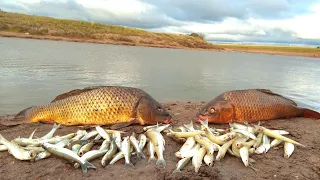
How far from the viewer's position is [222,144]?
15.9 ft

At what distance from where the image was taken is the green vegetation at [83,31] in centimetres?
4584

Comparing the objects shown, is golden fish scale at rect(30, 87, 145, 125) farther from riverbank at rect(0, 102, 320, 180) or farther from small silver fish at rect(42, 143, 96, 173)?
small silver fish at rect(42, 143, 96, 173)

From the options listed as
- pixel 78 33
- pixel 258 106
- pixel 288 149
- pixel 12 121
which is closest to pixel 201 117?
pixel 258 106

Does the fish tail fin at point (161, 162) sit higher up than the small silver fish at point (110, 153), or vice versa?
the small silver fish at point (110, 153)

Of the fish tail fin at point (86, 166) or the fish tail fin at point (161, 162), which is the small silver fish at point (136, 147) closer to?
the fish tail fin at point (161, 162)

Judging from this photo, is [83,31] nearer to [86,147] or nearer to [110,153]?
[86,147]

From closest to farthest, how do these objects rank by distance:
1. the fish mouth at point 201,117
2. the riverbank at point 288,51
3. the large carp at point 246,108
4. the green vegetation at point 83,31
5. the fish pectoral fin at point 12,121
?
the fish pectoral fin at point 12,121 → the fish mouth at point 201,117 → the large carp at point 246,108 → the green vegetation at point 83,31 → the riverbank at point 288,51

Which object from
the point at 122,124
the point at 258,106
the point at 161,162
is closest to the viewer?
the point at 161,162

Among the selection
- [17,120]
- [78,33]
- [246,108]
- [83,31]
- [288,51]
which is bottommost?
[288,51]

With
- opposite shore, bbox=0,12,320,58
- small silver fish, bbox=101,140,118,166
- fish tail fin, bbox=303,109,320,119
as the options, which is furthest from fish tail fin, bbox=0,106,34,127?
opposite shore, bbox=0,12,320,58

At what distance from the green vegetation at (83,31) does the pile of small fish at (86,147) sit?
4368 centimetres

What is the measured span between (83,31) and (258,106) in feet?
164

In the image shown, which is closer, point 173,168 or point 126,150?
point 173,168

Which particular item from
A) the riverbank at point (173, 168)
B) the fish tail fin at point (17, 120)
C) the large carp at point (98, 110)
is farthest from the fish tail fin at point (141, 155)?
the fish tail fin at point (17, 120)
